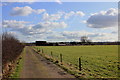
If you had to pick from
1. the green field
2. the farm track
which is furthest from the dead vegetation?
the green field

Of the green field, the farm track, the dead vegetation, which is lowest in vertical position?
the green field

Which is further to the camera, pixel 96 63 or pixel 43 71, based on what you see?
pixel 96 63

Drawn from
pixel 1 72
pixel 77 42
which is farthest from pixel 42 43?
pixel 1 72

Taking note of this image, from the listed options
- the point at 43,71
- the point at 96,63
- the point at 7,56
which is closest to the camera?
the point at 7,56

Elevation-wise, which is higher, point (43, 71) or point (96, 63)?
point (43, 71)

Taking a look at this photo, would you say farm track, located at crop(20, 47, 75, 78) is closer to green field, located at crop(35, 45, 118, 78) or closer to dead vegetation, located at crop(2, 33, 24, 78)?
dead vegetation, located at crop(2, 33, 24, 78)

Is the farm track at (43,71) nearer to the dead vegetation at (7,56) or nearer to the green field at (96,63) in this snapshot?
the dead vegetation at (7,56)

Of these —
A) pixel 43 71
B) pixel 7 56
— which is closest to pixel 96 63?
pixel 43 71

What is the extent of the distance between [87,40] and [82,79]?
16350cm

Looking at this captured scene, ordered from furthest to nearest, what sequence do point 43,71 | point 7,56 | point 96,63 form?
point 96,63 < point 43,71 < point 7,56

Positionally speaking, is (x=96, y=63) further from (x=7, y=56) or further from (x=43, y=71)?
(x=7, y=56)

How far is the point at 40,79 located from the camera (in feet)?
33.5

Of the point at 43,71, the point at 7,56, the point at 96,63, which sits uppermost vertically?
the point at 7,56

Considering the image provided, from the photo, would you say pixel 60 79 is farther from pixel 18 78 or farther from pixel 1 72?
pixel 1 72
